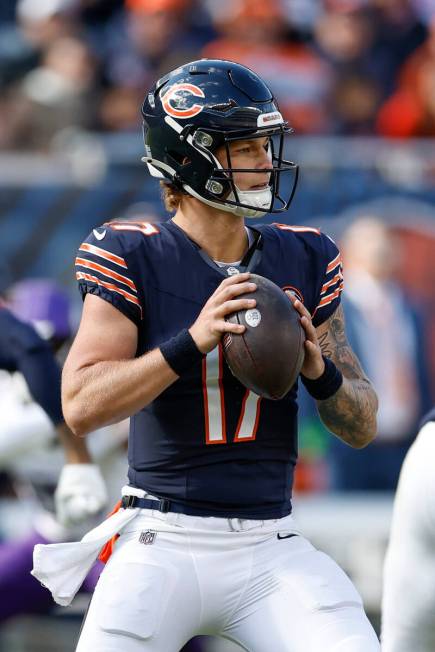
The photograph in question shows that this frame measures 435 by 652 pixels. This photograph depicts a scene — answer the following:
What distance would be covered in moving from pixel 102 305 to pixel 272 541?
676 millimetres

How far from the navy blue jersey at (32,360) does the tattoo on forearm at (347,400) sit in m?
1.20

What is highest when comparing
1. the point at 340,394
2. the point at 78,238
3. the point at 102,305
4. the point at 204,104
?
the point at 204,104

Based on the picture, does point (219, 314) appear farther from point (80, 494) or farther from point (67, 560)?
point (80, 494)

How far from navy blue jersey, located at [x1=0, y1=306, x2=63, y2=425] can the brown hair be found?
1.08 metres

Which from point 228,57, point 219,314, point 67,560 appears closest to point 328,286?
point 219,314

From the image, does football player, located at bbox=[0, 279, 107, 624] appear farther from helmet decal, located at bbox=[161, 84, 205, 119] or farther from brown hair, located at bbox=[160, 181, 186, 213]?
helmet decal, located at bbox=[161, 84, 205, 119]

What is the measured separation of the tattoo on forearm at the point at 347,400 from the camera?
3109 mm

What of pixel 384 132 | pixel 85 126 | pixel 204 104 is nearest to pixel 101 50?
pixel 85 126

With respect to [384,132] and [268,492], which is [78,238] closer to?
[384,132]

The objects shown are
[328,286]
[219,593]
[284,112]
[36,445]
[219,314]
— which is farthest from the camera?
[284,112]

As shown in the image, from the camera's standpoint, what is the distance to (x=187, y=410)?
3.01 meters

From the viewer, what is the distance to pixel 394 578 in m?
3.25

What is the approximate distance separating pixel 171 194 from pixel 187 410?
583mm

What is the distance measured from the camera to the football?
280cm
